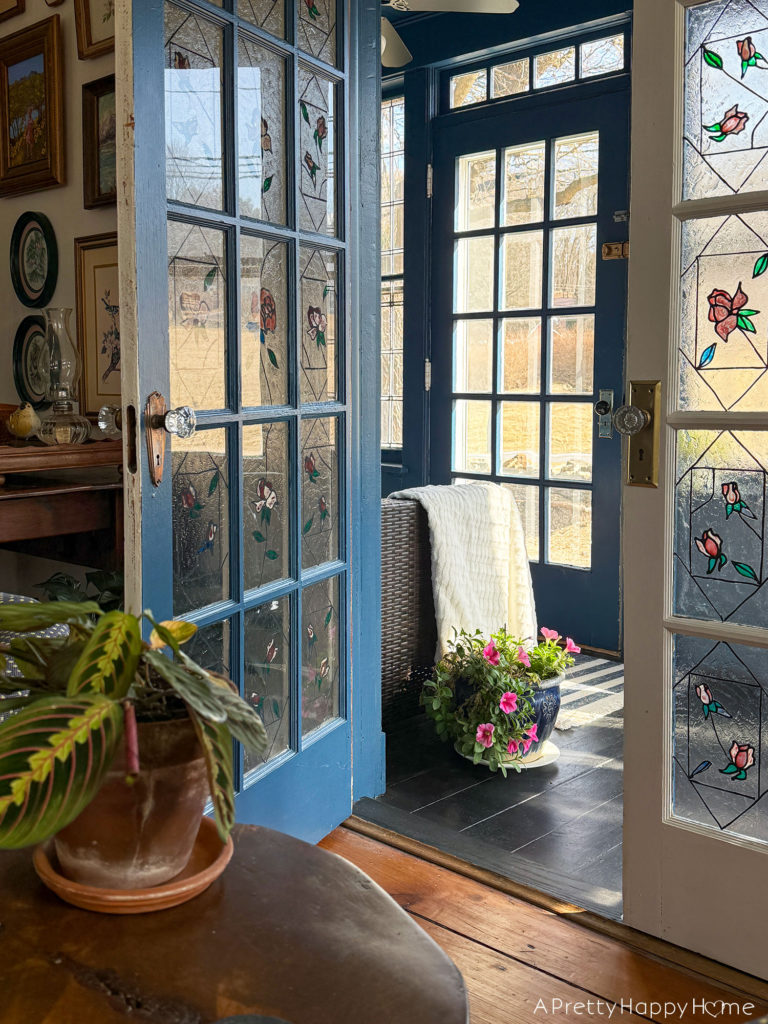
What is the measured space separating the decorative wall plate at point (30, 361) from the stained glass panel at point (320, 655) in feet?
3.60

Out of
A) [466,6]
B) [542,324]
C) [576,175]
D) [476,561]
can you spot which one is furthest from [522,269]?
[476,561]

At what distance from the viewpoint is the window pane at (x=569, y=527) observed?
4.26 m

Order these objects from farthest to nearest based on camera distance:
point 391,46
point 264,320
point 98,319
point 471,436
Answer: point 471,436 → point 391,46 → point 98,319 → point 264,320

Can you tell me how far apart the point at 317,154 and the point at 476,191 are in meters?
2.44

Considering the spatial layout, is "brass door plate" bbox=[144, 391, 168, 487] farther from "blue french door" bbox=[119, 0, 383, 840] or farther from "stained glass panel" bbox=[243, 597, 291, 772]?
"stained glass panel" bbox=[243, 597, 291, 772]

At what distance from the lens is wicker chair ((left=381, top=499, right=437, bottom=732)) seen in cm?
320

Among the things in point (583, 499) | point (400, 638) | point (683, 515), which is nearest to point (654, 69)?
point (683, 515)

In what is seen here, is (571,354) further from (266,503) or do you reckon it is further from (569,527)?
(266,503)

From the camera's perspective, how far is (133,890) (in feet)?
2.71

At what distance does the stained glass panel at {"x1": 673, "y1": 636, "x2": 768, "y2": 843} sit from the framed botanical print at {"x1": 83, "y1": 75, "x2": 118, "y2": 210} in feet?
6.33

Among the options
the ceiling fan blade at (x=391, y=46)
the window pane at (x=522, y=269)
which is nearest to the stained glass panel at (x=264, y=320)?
the ceiling fan blade at (x=391, y=46)

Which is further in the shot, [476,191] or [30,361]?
[476,191]

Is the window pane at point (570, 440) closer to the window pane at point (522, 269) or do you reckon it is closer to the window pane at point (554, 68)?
the window pane at point (522, 269)

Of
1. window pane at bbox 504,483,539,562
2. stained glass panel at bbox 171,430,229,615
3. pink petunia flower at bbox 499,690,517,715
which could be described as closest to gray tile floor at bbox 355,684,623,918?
pink petunia flower at bbox 499,690,517,715
